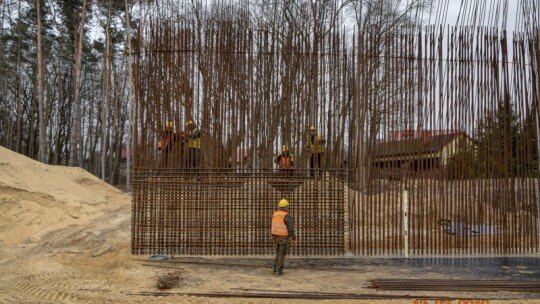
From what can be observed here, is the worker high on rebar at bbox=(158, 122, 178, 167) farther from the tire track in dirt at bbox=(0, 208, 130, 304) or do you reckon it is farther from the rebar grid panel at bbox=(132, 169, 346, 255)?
the tire track in dirt at bbox=(0, 208, 130, 304)

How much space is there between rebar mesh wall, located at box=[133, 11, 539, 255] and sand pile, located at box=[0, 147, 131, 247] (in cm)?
475

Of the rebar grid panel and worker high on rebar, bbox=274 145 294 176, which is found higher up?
worker high on rebar, bbox=274 145 294 176

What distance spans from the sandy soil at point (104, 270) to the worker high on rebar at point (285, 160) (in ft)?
5.45

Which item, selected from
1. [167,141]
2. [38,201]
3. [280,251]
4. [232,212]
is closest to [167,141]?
[167,141]

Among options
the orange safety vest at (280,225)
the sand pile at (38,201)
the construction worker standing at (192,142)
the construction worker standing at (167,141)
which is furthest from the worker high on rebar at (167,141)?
the sand pile at (38,201)

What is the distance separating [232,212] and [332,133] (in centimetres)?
243

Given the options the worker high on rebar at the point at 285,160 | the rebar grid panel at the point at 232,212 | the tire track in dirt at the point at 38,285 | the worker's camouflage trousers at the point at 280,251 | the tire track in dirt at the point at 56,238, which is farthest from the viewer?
the tire track in dirt at the point at 56,238

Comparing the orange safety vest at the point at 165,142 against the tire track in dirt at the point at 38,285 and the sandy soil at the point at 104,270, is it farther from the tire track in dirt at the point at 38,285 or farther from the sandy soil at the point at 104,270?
the tire track in dirt at the point at 38,285

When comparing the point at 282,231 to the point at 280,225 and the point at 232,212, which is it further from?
the point at 232,212

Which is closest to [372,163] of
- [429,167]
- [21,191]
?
[429,167]

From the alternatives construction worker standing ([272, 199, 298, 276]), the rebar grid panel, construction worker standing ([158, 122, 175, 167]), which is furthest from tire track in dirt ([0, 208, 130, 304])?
construction worker standing ([272, 199, 298, 276])

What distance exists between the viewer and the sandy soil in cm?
661

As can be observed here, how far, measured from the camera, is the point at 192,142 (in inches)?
364

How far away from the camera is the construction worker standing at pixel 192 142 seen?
923 centimetres
